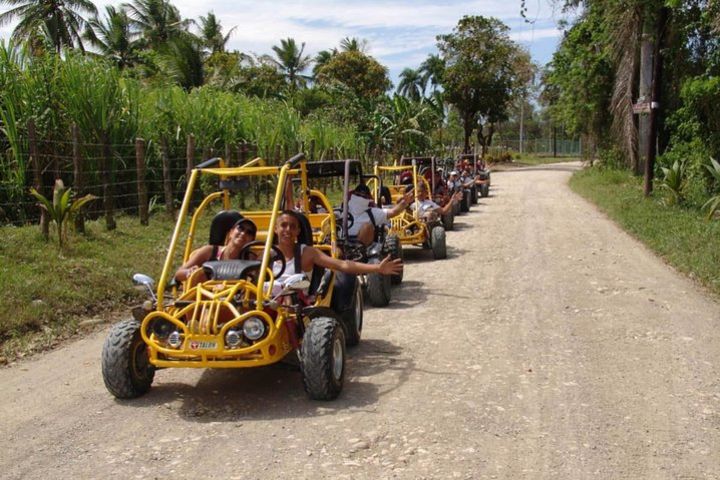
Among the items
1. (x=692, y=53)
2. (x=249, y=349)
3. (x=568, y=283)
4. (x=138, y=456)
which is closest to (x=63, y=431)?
(x=138, y=456)

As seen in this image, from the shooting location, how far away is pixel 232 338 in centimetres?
511

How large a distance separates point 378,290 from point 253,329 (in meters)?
3.51

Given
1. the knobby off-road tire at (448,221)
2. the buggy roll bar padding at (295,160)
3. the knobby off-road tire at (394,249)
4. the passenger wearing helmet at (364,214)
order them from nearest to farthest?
the buggy roll bar padding at (295,160)
the passenger wearing helmet at (364,214)
the knobby off-road tire at (394,249)
the knobby off-road tire at (448,221)

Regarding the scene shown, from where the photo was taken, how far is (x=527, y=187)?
3123cm

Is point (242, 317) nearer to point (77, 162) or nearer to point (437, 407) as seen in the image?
point (437, 407)

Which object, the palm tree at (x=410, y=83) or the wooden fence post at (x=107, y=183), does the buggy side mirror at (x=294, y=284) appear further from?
the palm tree at (x=410, y=83)

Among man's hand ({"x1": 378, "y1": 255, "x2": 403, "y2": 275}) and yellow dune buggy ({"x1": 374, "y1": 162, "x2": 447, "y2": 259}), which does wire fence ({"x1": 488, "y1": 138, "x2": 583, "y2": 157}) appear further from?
man's hand ({"x1": 378, "y1": 255, "x2": 403, "y2": 275})

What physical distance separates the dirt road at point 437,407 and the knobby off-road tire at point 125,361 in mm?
131

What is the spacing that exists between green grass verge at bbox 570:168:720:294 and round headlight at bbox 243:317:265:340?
6.13 meters

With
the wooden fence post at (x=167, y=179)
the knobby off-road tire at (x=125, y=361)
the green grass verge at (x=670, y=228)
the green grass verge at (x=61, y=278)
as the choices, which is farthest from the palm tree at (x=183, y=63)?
the knobby off-road tire at (x=125, y=361)

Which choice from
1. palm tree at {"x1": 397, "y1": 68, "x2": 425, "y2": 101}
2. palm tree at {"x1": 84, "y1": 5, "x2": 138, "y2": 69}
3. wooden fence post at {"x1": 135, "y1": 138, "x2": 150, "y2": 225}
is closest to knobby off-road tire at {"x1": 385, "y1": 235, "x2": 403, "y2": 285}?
wooden fence post at {"x1": 135, "y1": 138, "x2": 150, "y2": 225}

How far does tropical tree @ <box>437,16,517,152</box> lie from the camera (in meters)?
48.3

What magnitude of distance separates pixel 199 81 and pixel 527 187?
13.2 meters

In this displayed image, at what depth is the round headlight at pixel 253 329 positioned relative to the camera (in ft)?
16.8
